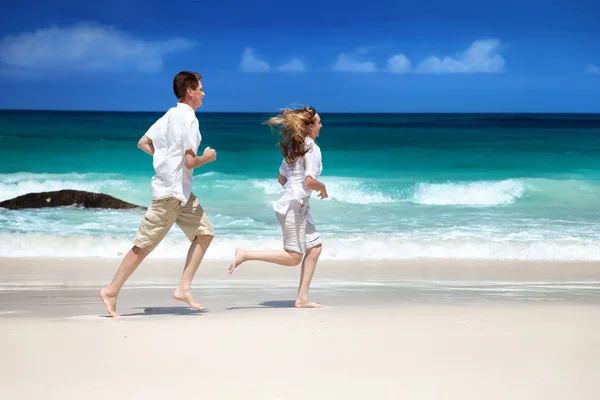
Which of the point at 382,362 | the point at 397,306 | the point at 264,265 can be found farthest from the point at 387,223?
the point at 382,362

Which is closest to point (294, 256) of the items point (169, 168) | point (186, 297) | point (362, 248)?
point (186, 297)

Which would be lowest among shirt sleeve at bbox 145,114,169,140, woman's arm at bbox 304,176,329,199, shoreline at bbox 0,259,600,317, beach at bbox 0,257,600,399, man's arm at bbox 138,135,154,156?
beach at bbox 0,257,600,399

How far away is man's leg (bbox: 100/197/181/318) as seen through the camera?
5141 mm

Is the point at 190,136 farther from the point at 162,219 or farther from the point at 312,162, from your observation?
the point at 312,162

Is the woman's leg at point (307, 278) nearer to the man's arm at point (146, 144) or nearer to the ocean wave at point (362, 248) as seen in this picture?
the man's arm at point (146, 144)

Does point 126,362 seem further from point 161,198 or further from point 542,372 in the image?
point 542,372

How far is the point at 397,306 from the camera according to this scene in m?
5.67

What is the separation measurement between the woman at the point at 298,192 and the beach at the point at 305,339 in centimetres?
31

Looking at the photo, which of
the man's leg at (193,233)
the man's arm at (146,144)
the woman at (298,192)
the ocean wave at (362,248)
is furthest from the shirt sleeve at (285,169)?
the ocean wave at (362,248)

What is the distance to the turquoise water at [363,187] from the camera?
9.27 meters

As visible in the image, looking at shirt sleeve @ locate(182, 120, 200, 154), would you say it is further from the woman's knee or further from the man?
the woman's knee

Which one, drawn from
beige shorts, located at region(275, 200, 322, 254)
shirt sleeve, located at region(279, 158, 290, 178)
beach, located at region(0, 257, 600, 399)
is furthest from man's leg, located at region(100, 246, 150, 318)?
shirt sleeve, located at region(279, 158, 290, 178)

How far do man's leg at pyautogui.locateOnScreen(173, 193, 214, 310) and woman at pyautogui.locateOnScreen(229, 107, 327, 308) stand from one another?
22cm

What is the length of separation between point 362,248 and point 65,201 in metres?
6.09
